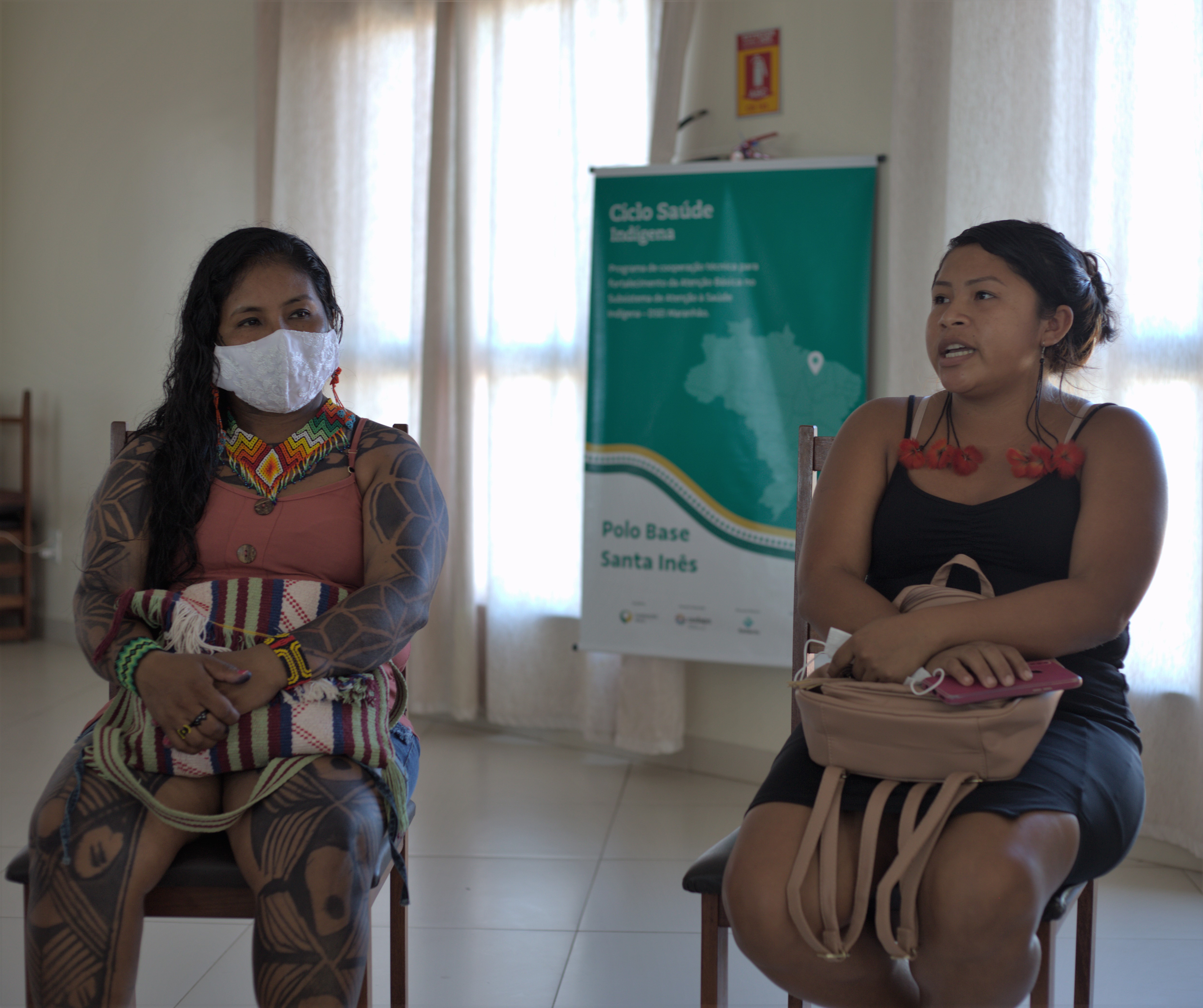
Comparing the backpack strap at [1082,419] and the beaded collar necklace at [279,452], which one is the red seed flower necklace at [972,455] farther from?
the beaded collar necklace at [279,452]

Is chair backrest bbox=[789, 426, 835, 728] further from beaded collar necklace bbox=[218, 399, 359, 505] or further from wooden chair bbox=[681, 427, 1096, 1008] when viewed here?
beaded collar necklace bbox=[218, 399, 359, 505]

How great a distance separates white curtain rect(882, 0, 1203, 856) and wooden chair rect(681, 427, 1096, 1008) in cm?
107

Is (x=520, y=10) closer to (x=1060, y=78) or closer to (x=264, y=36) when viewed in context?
(x=264, y=36)

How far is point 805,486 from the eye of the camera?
1767 mm

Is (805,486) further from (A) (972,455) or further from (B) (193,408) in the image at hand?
(B) (193,408)

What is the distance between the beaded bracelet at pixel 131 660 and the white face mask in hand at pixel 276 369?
420 millimetres

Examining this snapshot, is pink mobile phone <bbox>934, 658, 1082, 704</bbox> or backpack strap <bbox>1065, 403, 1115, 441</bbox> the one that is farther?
backpack strap <bbox>1065, 403, 1115, 441</bbox>

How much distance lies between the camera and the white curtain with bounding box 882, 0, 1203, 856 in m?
2.43

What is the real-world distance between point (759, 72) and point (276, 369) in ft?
6.81

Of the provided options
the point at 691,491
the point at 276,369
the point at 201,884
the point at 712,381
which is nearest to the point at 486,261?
the point at 712,381

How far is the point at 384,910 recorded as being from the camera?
2291 mm

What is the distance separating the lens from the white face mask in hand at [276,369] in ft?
5.31

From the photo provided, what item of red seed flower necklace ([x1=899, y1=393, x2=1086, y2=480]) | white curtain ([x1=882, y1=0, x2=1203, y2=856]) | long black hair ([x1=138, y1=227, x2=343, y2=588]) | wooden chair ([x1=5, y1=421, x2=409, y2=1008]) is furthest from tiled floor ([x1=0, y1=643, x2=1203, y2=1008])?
red seed flower necklace ([x1=899, y1=393, x2=1086, y2=480])

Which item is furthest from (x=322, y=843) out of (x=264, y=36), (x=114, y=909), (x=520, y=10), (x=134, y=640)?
(x=264, y=36)
